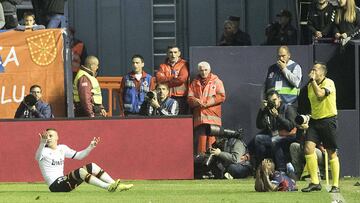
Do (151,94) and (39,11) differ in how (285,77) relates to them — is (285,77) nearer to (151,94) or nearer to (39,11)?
(151,94)

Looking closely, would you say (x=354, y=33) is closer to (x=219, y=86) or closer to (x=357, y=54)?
(x=357, y=54)

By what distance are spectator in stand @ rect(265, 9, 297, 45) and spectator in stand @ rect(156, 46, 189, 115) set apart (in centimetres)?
184

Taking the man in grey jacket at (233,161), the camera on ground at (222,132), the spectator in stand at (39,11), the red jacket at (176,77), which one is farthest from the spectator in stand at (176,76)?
the spectator in stand at (39,11)

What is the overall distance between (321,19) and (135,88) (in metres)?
3.40

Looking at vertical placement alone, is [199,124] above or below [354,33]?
below

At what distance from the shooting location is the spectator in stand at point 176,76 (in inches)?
886

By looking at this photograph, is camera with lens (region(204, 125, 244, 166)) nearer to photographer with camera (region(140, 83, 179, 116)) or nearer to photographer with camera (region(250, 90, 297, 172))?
photographer with camera (region(250, 90, 297, 172))

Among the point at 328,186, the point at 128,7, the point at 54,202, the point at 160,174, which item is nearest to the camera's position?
the point at 54,202

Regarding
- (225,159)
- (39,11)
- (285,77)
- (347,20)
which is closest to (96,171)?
(225,159)

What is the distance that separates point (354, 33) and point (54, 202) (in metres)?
8.05

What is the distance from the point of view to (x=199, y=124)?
2238 centimetres

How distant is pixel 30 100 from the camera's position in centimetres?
2198

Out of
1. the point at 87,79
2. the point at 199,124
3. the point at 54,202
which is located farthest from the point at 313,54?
the point at 54,202

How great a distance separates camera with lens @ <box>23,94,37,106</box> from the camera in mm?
21906
